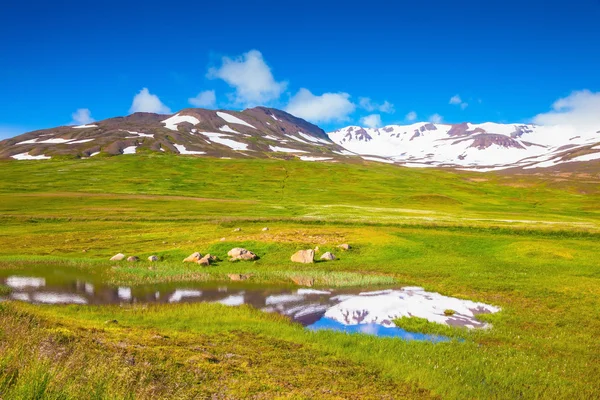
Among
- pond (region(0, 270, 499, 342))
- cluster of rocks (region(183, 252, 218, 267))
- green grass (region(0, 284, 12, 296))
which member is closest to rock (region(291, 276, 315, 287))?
pond (region(0, 270, 499, 342))

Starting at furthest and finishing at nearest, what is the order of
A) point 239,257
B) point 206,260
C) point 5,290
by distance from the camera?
point 239,257 < point 206,260 < point 5,290

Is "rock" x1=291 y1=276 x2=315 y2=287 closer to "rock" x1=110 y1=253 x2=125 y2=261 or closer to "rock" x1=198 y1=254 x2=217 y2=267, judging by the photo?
"rock" x1=198 y1=254 x2=217 y2=267

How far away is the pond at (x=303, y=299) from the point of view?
84.1 ft

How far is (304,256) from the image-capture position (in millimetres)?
45344

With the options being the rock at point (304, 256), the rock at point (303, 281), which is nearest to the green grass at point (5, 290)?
the rock at point (303, 281)

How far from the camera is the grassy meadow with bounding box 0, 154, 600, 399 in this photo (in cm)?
1423

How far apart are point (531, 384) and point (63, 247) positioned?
54900 mm

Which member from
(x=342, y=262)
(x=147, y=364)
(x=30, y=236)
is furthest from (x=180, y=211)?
(x=147, y=364)

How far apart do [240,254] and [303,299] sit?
55.6ft

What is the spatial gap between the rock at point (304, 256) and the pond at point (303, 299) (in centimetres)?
1028

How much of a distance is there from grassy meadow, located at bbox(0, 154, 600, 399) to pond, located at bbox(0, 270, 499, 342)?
1.70 m

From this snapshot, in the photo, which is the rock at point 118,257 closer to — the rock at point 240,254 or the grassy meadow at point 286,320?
the grassy meadow at point 286,320

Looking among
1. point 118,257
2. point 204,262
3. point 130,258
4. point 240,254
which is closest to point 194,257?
point 204,262

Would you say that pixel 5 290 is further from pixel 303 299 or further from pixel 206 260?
pixel 303 299
